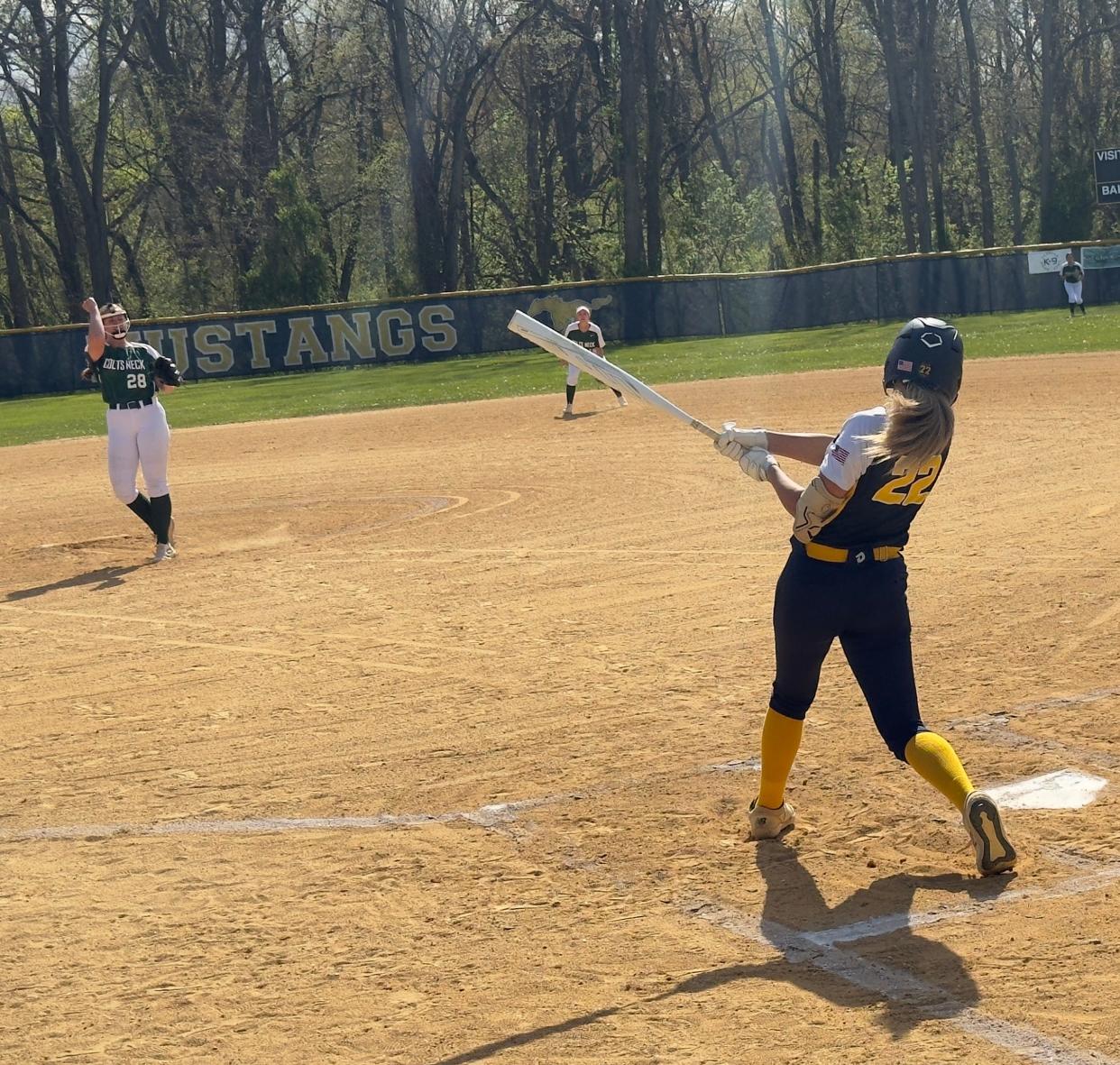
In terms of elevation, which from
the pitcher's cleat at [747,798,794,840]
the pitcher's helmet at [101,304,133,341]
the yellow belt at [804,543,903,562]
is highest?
the pitcher's helmet at [101,304,133,341]

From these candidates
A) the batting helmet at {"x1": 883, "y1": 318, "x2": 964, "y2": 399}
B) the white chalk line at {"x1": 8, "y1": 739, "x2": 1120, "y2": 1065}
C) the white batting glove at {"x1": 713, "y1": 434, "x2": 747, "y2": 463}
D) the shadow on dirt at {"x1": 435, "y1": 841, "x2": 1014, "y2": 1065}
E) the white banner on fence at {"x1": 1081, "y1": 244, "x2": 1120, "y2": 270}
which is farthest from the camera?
the white banner on fence at {"x1": 1081, "y1": 244, "x2": 1120, "y2": 270}

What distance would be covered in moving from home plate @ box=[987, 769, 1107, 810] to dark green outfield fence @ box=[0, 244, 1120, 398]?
33.4m

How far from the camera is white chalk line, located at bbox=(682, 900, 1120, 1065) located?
4160 millimetres

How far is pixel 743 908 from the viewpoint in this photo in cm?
535

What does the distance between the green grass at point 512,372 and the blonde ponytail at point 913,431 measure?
77.1 ft

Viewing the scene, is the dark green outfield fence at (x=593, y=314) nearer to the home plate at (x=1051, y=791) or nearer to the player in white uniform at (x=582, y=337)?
the player in white uniform at (x=582, y=337)

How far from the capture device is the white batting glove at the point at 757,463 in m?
5.66

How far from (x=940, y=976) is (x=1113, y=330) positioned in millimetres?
29558

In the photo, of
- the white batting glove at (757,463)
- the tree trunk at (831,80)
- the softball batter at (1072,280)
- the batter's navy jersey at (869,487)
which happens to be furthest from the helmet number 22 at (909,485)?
the tree trunk at (831,80)

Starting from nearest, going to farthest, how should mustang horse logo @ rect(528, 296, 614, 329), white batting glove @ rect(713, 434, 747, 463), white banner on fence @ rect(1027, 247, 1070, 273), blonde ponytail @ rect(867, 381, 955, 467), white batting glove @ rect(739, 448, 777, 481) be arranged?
blonde ponytail @ rect(867, 381, 955, 467), white batting glove @ rect(739, 448, 777, 481), white batting glove @ rect(713, 434, 747, 463), mustang horse logo @ rect(528, 296, 614, 329), white banner on fence @ rect(1027, 247, 1070, 273)

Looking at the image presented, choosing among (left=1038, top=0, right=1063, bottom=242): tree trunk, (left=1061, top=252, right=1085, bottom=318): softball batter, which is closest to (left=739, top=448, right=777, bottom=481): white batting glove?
(left=1061, top=252, right=1085, bottom=318): softball batter

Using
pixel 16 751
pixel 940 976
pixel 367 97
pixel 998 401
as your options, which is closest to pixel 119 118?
pixel 367 97

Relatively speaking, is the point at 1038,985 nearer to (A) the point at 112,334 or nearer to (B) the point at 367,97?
(A) the point at 112,334

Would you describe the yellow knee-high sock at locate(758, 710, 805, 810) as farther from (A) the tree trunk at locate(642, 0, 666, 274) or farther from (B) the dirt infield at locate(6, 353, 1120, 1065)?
(A) the tree trunk at locate(642, 0, 666, 274)
